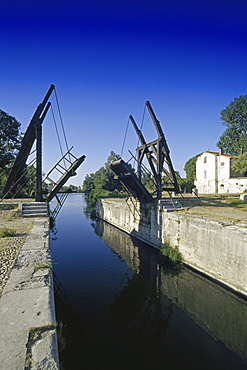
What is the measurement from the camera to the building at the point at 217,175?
3084 centimetres

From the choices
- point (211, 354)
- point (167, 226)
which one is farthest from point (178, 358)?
point (167, 226)

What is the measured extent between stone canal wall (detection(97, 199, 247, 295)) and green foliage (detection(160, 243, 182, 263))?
23 centimetres

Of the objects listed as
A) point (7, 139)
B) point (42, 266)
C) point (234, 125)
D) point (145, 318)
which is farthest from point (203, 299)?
point (234, 125)

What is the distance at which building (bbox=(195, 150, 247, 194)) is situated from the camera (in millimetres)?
30844

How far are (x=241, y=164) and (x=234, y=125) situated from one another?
43.5ft

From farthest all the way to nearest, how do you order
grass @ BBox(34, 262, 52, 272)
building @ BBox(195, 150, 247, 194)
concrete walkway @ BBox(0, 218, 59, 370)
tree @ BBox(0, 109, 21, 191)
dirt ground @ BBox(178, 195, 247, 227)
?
1. building @ BBox(195, 150, 247, 194)
2. tree @ BBox(0, 109, 21, 191)
3. dirt ground @ BBox(178, 195, 247, 227)
4. grass @ BBox(34, 262, 52, 272)
5. concrete walkway @ BBox(0, 218, 59, 370)

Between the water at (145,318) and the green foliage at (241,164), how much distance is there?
22.9 metres

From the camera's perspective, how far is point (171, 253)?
36.5 feet

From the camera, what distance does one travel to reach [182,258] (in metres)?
10.6

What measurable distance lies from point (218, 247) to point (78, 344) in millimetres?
5710

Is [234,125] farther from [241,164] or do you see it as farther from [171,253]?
[171,253]

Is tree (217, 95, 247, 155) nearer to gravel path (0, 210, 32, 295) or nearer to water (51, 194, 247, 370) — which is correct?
water (51, 194, 247, 370)

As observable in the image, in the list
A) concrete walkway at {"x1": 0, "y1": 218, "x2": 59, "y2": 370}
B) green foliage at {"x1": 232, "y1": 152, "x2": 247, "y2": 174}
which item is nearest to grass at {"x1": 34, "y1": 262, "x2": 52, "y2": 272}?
concrete walkway at {"x1": 0, "y1": 218, "x2": 59, "y2": 370}

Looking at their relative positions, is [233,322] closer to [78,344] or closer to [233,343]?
[233,343]
